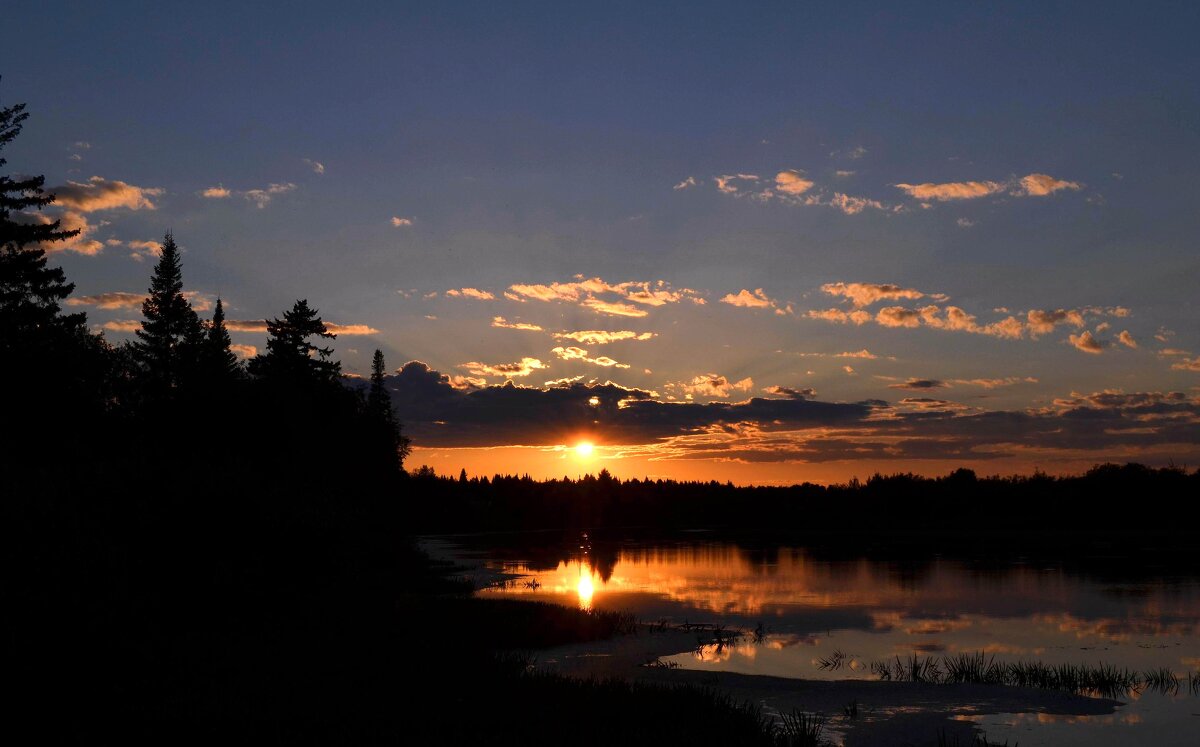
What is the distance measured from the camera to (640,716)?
17781mm

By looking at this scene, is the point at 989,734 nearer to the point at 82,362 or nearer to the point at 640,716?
the point at 640,716

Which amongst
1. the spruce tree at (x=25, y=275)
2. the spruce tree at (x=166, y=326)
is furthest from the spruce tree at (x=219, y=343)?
the spruce tree at (x=25, y=275)

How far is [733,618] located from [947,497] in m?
157

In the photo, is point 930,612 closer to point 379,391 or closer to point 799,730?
Answer: point 799,730

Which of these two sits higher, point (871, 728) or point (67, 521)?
point (67, 521)

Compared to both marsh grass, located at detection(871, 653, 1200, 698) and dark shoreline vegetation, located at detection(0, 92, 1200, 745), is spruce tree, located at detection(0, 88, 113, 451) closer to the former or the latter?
dark shoreline vegetation, located at detection(0, 92, 1200, 745)

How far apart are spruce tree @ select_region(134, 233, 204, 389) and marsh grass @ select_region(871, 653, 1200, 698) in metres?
86.0

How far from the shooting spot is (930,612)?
44.2 m

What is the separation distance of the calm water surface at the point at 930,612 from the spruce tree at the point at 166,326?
43.6 metres

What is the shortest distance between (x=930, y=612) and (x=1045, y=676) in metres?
19.0

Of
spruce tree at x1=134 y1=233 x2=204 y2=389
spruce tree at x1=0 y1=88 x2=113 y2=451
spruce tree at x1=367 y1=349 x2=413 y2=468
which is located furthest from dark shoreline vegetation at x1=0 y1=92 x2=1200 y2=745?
spruce tree at x1=367 y1=349 x2=413 y2=468

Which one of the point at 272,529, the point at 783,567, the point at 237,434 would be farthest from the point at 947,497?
the point at 272,529

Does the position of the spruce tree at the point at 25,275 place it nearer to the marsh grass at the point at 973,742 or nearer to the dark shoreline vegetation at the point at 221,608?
the dark shoreline vegetation at the point at 221,608

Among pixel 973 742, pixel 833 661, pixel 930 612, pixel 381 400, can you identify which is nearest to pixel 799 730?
pixel 973 742
